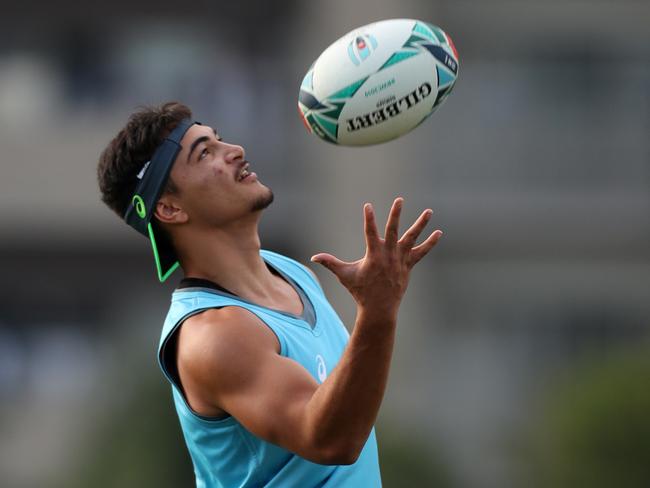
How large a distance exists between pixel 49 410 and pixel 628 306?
10.1 m

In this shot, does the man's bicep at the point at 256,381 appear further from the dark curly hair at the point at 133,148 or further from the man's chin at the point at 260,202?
the dark curly hair at the point at 133,148

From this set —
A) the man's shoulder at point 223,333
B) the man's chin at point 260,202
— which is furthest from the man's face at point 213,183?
the man's shoulder at point 223,333

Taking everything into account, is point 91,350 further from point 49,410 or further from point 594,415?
point 594,415

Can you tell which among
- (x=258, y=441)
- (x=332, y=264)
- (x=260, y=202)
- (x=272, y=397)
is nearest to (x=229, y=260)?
(x=260, y=202)

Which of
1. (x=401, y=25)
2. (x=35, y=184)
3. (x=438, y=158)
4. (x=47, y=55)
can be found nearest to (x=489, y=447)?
(x=438, y=158)

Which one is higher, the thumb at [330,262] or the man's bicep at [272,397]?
the thumb at [330,262]

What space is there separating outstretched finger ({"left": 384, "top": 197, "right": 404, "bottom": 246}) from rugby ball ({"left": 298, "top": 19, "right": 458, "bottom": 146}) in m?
1.27

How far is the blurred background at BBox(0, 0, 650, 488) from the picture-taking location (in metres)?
22.2

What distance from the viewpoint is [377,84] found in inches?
228

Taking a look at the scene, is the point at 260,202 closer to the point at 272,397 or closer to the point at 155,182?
the point at 155,182

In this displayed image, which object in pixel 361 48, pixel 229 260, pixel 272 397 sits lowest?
pixel 272 397

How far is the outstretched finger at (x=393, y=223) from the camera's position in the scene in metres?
4.56

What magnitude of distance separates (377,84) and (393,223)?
1.35m

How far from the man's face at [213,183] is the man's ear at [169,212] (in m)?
0.02
